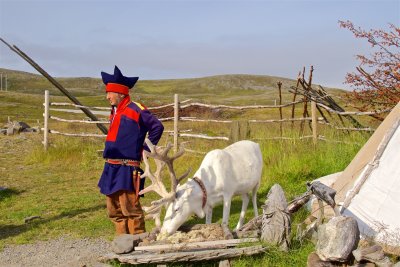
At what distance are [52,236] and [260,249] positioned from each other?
3.49 metres

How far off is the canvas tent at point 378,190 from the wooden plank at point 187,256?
4.28ft

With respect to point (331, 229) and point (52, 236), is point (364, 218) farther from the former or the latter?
point (52, 236)

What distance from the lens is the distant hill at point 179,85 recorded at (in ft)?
383

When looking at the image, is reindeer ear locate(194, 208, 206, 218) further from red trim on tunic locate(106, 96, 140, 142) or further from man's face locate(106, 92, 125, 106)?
man's face locate(106, 92, 125, 106)

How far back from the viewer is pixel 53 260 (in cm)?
594

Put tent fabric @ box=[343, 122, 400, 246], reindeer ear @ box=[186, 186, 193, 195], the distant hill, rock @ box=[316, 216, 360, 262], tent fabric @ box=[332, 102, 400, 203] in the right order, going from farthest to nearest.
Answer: the distant hill
tent fabric @ box=[332, 102, 400, 203]
reindeer ear @ box=[186, 186, 193, 195]
tent fabric @ box=[343, 122, 400, 246]
rock @ box=[316, 216, 360, 262]

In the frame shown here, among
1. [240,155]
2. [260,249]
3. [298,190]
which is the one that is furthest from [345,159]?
[260,249]

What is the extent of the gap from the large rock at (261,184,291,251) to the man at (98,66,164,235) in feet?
4.77

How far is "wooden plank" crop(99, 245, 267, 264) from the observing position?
466 centimetres

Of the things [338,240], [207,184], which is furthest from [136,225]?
[338,240]

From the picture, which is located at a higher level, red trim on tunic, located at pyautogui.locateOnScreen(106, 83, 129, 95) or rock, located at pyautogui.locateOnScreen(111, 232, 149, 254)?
red trim on tunic, located at pyautogui.locateOnScreen(106, 83, 129, 95)

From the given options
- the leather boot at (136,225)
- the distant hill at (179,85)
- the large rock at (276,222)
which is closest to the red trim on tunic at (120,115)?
the leather boot at (136,225)

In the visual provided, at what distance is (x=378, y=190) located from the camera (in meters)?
5.49

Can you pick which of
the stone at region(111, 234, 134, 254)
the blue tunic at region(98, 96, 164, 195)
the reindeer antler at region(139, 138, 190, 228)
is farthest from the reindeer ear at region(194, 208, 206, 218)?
the blue tunic at region(98, 96, 164, 195)
